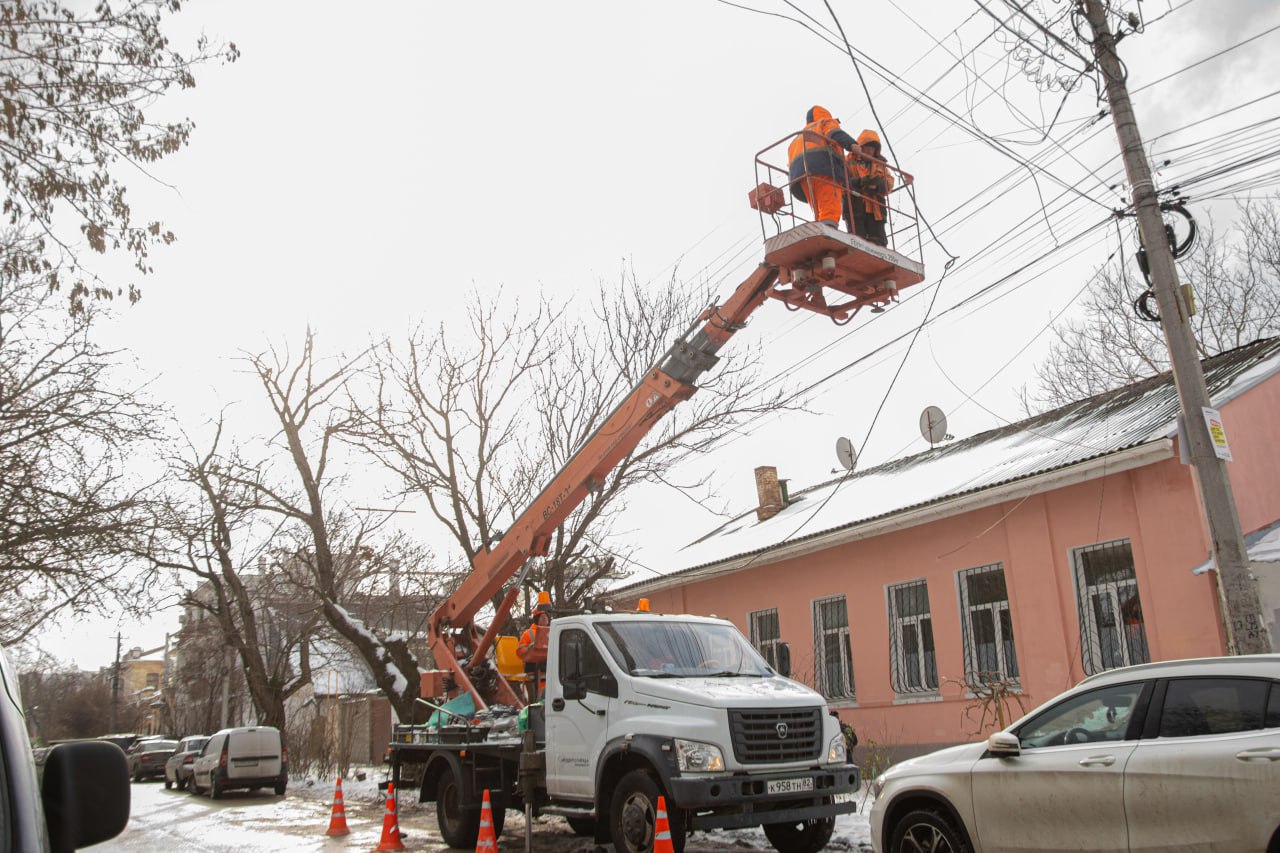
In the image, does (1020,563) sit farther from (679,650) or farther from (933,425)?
(679,650)

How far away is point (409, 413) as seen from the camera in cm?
2069

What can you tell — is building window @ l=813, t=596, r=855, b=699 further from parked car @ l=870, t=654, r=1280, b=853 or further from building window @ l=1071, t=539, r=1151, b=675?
parked car @ l=870, t=654, r=1280, b=853

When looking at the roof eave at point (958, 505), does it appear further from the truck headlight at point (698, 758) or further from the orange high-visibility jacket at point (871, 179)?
the truck headlight at point (698, 758)

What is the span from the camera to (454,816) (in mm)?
11125

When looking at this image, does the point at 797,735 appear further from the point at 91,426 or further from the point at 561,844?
the point at 91,426

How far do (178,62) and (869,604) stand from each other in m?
13.3

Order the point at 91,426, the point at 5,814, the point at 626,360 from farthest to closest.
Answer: the point at 626,360, the point at 91,426, the point at 5,814

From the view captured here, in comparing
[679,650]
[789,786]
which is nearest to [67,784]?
[789,786]

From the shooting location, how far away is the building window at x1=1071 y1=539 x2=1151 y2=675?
12586mm

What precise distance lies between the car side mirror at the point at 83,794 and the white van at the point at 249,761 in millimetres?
20424

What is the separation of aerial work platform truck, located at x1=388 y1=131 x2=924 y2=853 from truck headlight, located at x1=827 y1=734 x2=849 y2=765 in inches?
0.5

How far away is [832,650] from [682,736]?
406 inches

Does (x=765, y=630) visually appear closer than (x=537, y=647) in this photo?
No

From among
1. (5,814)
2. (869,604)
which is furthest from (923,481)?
(5,814)
